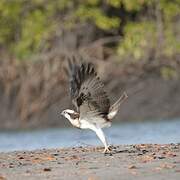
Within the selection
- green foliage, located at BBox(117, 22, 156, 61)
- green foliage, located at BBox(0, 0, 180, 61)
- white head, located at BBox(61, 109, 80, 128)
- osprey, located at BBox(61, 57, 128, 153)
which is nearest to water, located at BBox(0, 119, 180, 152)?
green foliage, located at BBox(117, 22, 156, 61)

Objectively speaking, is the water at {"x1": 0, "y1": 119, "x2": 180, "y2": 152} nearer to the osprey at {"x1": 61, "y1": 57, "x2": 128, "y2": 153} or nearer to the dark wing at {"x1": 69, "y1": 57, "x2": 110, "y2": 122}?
the osprey at {"x1": 61, "y1": 57, "x2": 128, "y2": 153}

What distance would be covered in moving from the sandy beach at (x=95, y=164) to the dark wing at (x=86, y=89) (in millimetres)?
710

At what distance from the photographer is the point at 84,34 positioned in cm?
2850

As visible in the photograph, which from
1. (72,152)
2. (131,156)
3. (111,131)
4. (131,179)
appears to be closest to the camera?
(131,179)

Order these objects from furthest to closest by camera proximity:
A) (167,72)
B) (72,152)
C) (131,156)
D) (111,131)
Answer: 1. (167,72)
2. (111,131)
3. (72,152)
4. (131,156)

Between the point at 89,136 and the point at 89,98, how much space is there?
7199 mm

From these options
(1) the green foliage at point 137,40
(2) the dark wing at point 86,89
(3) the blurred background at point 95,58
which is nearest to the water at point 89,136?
(3) the blurred background at point 95,58

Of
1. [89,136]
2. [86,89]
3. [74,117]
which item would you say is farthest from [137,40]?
[86,89]

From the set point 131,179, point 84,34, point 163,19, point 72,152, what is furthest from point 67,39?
point 131,179

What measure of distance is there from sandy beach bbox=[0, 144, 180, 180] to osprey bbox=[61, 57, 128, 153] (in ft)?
1.61

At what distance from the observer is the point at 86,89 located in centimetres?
1405

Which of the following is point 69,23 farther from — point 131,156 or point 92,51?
point 131,156

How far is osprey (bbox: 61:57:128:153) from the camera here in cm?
1405

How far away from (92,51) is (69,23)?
1.19m
